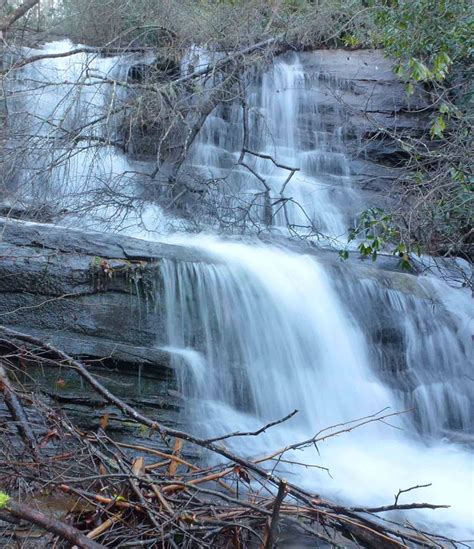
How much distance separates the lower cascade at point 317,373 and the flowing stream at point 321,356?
0.01 metres

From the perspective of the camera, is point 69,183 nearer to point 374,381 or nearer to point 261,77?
point 374,381

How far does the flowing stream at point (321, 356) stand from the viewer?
543cm

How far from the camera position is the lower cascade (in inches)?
213

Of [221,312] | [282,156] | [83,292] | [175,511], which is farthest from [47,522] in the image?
[282,156]

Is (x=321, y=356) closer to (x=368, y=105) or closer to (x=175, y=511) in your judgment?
(x=175, y=511)

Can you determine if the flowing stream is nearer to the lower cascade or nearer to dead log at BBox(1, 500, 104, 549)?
the lower cascade

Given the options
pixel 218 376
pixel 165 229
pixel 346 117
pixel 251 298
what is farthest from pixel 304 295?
pixel 346 117

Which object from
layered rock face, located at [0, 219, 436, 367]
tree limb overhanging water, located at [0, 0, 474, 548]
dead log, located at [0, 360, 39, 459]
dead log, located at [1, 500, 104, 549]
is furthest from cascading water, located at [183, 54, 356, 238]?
dead log, located at [1, 500, 104, 549]

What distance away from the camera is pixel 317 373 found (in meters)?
6.47

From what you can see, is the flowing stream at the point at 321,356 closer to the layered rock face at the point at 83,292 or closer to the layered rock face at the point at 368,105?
the layered rock face at the point at 83,292

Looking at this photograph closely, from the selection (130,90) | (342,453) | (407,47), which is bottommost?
(342,453)

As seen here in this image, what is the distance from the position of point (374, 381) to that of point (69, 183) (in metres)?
4.00

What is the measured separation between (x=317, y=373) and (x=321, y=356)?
21 cm

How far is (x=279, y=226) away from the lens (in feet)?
32.4
